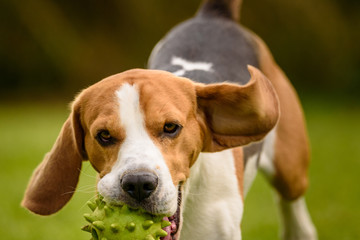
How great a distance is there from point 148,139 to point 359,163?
6.27 metres

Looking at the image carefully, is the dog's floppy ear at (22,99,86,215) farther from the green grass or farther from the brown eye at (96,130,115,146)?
the brown eye at (96,130,115,146)

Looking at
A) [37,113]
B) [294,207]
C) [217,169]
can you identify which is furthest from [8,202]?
[37,113]

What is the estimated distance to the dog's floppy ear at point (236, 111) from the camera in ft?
12.6

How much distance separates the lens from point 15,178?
854 centimetres

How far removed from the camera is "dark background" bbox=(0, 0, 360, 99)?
15.8m

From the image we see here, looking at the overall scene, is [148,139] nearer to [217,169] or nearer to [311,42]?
[217,169]

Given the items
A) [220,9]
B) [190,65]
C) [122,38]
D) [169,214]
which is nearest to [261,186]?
[220,9]

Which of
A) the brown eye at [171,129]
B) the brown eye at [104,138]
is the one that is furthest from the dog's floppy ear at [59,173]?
the brown eye at [171,129]

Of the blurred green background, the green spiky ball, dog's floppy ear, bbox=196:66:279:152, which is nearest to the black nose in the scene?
the green spiky ball

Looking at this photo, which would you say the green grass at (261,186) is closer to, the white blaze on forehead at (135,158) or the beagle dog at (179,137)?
the beagle dog at (179,137)

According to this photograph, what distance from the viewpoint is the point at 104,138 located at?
3.49m

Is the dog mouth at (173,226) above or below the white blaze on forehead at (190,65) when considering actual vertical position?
below

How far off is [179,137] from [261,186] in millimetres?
5052

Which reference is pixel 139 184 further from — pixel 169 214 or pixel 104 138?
pixel 104 138
